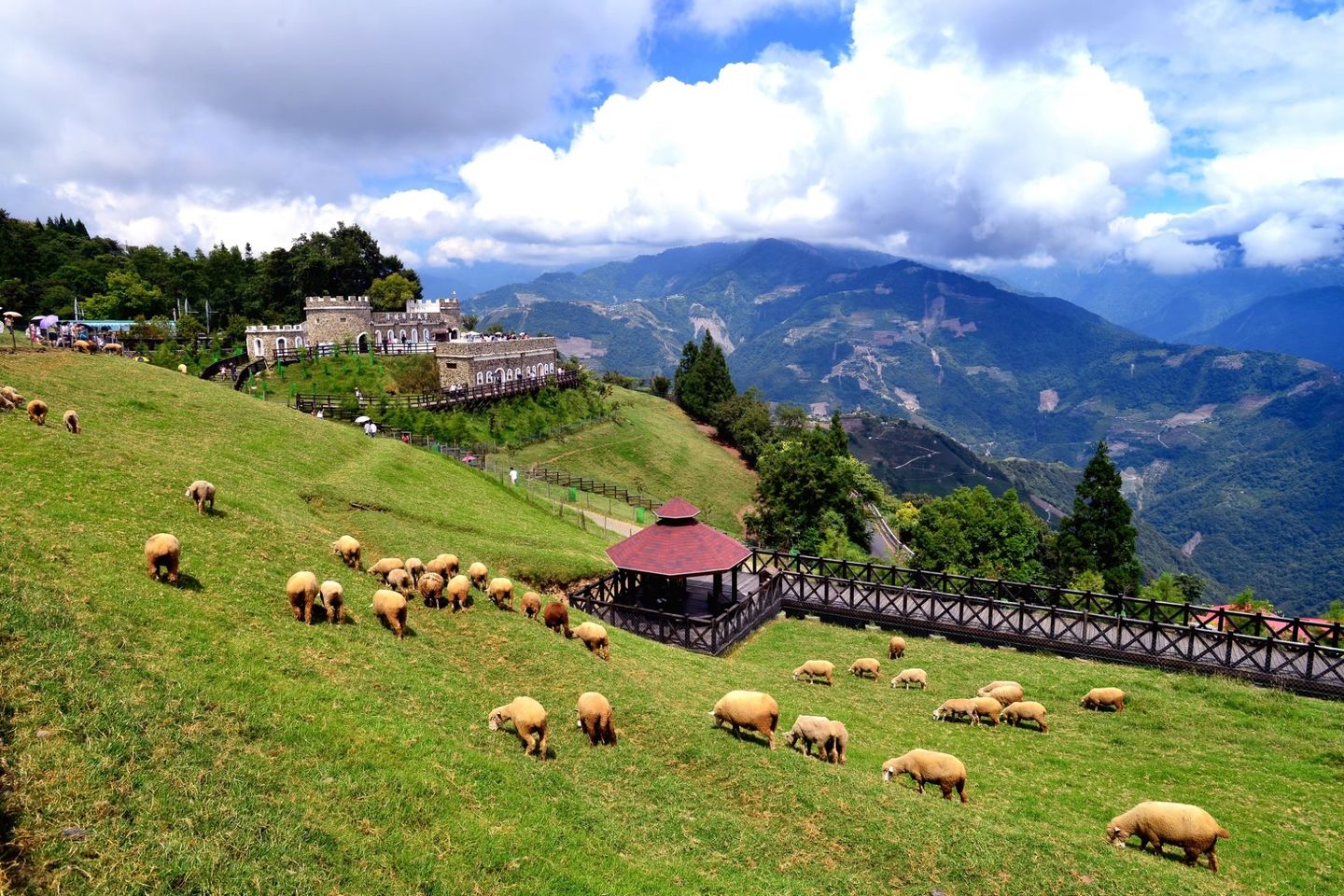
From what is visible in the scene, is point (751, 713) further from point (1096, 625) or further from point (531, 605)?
point (1096, 625)

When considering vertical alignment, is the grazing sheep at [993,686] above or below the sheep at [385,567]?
below

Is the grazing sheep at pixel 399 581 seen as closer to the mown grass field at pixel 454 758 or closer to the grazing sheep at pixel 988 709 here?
the mown grass field at pixel 454 758

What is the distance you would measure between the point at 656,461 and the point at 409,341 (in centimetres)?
3512

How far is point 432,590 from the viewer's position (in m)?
18.0

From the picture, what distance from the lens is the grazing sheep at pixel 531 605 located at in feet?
64.8

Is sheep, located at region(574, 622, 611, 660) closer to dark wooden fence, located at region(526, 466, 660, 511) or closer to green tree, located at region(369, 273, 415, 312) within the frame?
dark wooden fence, located at region(526, 466, 660, 511)

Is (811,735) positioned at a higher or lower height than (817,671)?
higher

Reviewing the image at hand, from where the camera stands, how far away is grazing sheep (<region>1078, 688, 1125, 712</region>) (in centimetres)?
2109

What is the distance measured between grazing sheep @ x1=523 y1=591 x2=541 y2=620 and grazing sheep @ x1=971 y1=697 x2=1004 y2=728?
1322 centimetres

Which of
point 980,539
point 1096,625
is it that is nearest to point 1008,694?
point 1096,625

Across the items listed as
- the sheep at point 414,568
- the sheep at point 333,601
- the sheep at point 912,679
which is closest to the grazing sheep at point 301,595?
the sheep at point 333,601

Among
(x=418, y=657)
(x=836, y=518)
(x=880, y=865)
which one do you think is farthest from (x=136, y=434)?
(x=836, y=518)

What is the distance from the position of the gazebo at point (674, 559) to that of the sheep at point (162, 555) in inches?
622

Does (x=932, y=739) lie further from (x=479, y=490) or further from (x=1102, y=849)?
(x=479, y=490)
